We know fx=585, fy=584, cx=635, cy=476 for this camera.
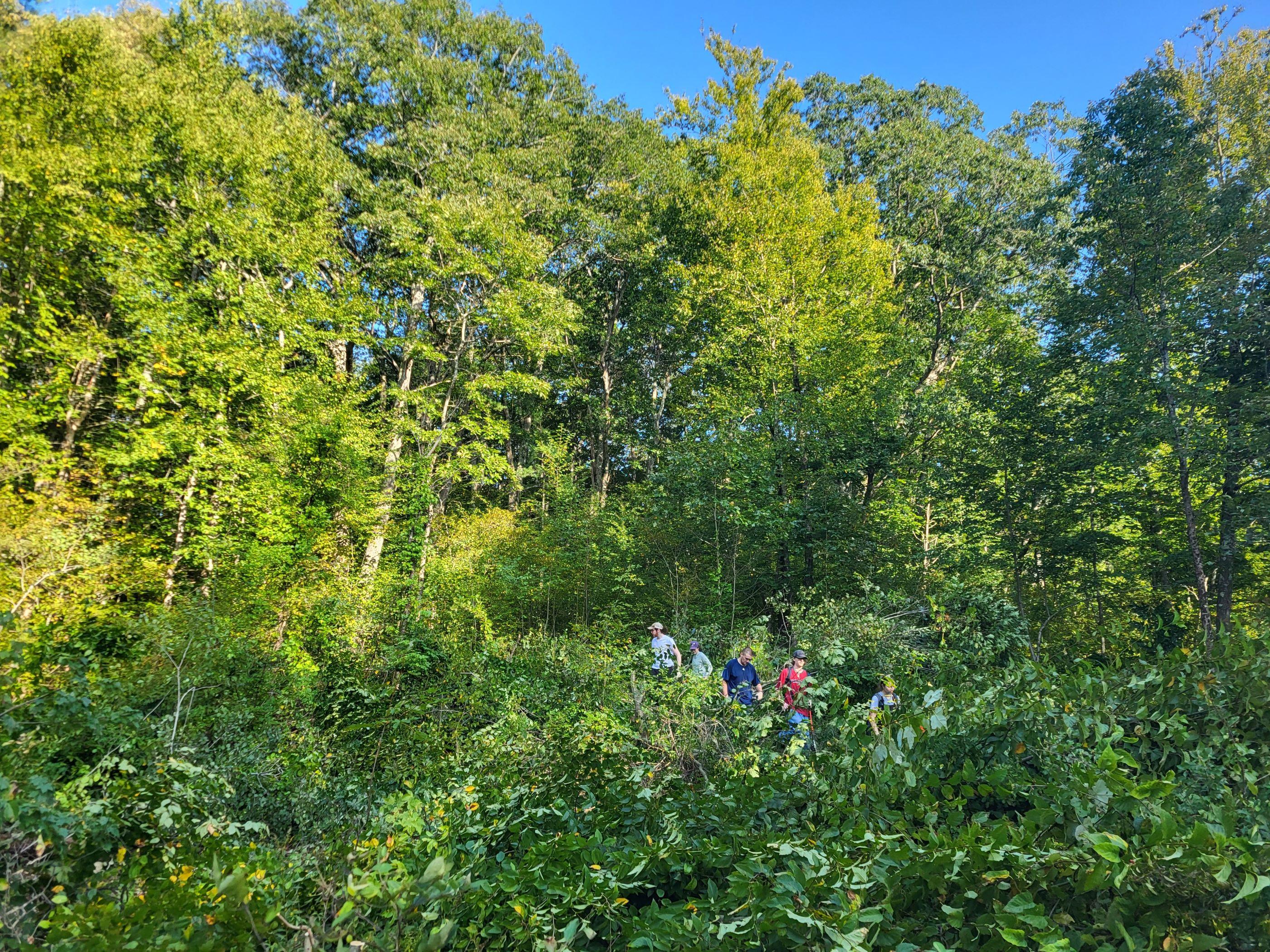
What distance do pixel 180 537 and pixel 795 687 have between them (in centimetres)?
1027

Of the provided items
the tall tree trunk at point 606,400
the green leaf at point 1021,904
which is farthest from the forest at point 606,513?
the tall tree trunk at point 606,400

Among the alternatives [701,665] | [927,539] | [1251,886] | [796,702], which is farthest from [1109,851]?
[927,539]

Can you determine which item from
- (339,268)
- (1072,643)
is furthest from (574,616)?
(339,268)

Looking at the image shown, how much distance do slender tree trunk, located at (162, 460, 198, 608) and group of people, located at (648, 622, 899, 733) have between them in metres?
7.53

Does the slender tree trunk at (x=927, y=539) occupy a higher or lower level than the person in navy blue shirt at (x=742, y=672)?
higher

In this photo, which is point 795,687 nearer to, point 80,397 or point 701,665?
point 701,665

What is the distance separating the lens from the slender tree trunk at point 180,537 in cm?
907

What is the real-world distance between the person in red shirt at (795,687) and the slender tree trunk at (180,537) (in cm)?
914

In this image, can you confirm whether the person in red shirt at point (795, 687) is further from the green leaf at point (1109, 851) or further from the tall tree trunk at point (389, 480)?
the tall tree trunk at point (389, 480)

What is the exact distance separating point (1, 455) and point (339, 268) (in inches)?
325

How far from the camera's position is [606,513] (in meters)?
13.7

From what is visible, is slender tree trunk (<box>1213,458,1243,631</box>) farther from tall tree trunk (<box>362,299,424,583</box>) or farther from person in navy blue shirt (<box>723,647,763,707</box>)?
tall tree trunk (<box>362,299,424,583</box>)

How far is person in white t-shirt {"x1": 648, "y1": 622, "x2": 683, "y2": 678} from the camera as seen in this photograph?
7152 mm

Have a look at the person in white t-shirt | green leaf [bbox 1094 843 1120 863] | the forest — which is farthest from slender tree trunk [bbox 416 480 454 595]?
green leaf [bbox 1094 843 1120 863]
